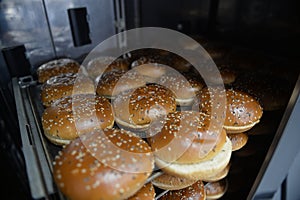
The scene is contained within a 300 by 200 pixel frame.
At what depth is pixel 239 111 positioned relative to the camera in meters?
1.00

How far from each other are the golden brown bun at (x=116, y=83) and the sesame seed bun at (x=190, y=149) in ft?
1.55

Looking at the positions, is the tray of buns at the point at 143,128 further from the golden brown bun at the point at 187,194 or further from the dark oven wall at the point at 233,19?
the dark oven wall at the point at 233,19

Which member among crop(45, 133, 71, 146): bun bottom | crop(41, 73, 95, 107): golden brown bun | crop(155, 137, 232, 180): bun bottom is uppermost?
crop(41, 73, 95, 107): golden brown bun

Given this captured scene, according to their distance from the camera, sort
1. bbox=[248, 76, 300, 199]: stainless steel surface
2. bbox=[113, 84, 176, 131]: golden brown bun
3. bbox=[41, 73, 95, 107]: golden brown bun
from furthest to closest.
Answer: bbox=[41, 73, 95, 107]: golden brown bun
bbox=[113, 84, 176, 131]: golden brown bun
bbox=[248, 76, 300, 199]: stainless steel surface

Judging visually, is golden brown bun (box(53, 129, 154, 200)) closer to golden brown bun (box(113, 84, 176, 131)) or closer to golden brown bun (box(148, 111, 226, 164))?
golden brown bun (box(148, 111, 226, 164))

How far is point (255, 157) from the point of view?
1.12m

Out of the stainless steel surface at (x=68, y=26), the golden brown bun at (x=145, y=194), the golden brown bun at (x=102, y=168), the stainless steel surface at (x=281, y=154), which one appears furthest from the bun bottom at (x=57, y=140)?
the stainless steel surface at (x=281, y=154)

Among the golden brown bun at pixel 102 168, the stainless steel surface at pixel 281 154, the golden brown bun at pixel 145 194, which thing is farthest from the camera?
the golden brown bun at pixel 145 194

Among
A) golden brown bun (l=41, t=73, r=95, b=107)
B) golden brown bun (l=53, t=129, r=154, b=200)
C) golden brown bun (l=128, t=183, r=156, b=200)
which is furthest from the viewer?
golden brown bun (l=41, t=73, r=95, b=107)

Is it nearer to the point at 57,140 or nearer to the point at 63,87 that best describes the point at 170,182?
the point at 57,140

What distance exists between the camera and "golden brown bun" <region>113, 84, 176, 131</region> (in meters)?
1.03

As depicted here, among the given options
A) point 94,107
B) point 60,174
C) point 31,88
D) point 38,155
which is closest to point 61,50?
point 31,88

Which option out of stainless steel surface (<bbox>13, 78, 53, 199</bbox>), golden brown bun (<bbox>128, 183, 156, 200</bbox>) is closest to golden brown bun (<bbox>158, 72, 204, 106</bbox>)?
golden brown bun (<bbox>128, 183, 156, 200</bbox>)

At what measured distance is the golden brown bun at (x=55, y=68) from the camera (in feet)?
4.44
